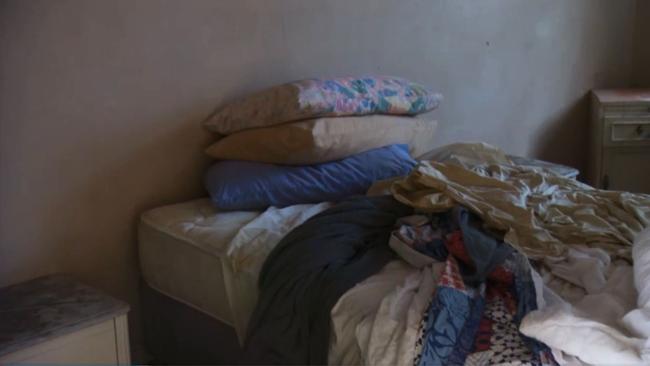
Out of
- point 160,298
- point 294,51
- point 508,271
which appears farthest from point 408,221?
point 294,51

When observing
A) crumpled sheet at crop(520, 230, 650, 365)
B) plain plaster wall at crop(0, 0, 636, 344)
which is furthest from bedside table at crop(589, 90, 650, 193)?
crumpled sheet at crop(520, 230, 650, 365)

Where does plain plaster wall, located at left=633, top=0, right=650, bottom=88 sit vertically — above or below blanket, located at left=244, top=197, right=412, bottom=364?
above

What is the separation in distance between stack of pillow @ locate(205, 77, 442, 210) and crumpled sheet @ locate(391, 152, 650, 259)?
27 centimetres

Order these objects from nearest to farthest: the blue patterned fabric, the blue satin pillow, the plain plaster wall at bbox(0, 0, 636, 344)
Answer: the blue patterned fabric < the plain plaster wall at bbox(0, 0, 636, 344) < the blue satin pillow

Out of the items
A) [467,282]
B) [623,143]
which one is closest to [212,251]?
[467,282]

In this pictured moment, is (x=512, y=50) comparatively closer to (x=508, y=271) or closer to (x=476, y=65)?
(x=476, y=65)

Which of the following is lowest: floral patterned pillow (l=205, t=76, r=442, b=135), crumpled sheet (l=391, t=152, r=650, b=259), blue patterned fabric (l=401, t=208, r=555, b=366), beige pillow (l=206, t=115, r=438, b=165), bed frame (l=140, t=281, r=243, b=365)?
A: bed frame (l=140, t=281, r=243, b=365)

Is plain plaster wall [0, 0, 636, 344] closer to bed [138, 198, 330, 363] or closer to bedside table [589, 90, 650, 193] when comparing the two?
bed [138, 198, 330, 363]

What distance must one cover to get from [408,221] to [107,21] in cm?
102

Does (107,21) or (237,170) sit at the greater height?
(107,21)

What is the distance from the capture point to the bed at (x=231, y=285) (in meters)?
1.36

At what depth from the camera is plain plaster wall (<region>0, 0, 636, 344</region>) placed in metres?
1.77

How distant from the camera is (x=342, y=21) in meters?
2.56

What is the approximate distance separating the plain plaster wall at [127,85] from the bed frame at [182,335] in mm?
103
